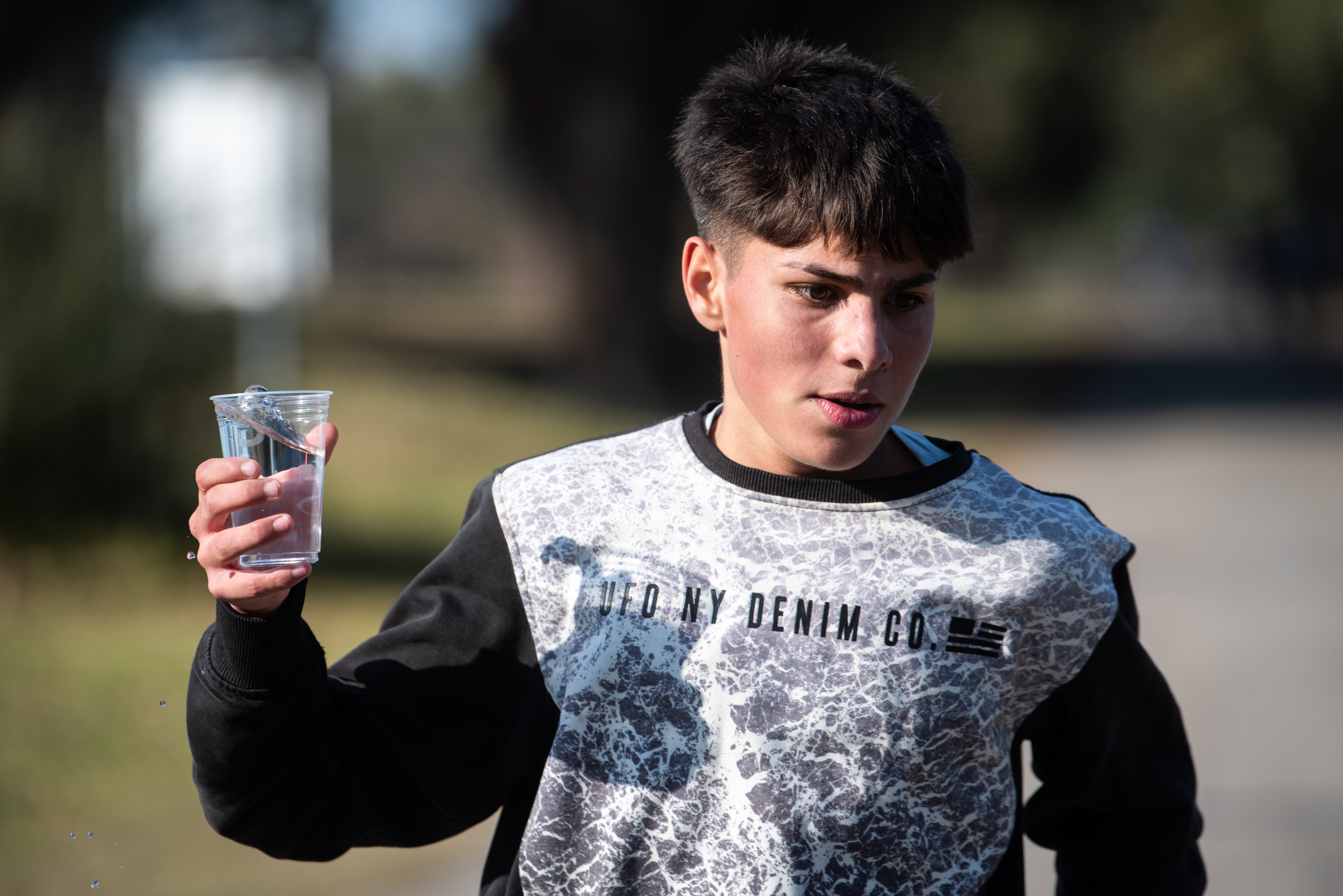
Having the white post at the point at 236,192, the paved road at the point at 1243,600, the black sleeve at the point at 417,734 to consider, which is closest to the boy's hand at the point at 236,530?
the black sleeve at the point at 417,734

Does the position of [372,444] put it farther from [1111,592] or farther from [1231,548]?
[1111,592]

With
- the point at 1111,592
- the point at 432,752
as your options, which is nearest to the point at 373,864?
the point at 432,752

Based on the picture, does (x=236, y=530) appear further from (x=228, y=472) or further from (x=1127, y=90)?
(x=1127, y=90)

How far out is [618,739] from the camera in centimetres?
191

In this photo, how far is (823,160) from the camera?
196 centimetres

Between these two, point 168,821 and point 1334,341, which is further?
point 1334,341

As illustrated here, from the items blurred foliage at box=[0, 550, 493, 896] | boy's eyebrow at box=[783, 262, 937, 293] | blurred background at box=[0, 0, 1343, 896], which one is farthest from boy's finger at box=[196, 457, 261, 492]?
blurred foliage at box=[0, 550, 493, 896]

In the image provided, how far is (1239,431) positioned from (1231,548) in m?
6.55

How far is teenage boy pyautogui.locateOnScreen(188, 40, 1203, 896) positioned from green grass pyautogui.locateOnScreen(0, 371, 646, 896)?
2790 mm

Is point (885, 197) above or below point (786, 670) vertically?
above

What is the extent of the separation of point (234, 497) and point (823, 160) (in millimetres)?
941

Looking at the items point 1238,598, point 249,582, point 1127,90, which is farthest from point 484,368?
point 1127,90

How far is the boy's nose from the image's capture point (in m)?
1.88

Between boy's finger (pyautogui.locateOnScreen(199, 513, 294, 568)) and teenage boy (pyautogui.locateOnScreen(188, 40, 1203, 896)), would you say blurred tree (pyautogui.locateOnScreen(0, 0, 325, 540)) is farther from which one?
boy's finger (pyautogui.locateOnScreen(199, 513, 294, 568))
